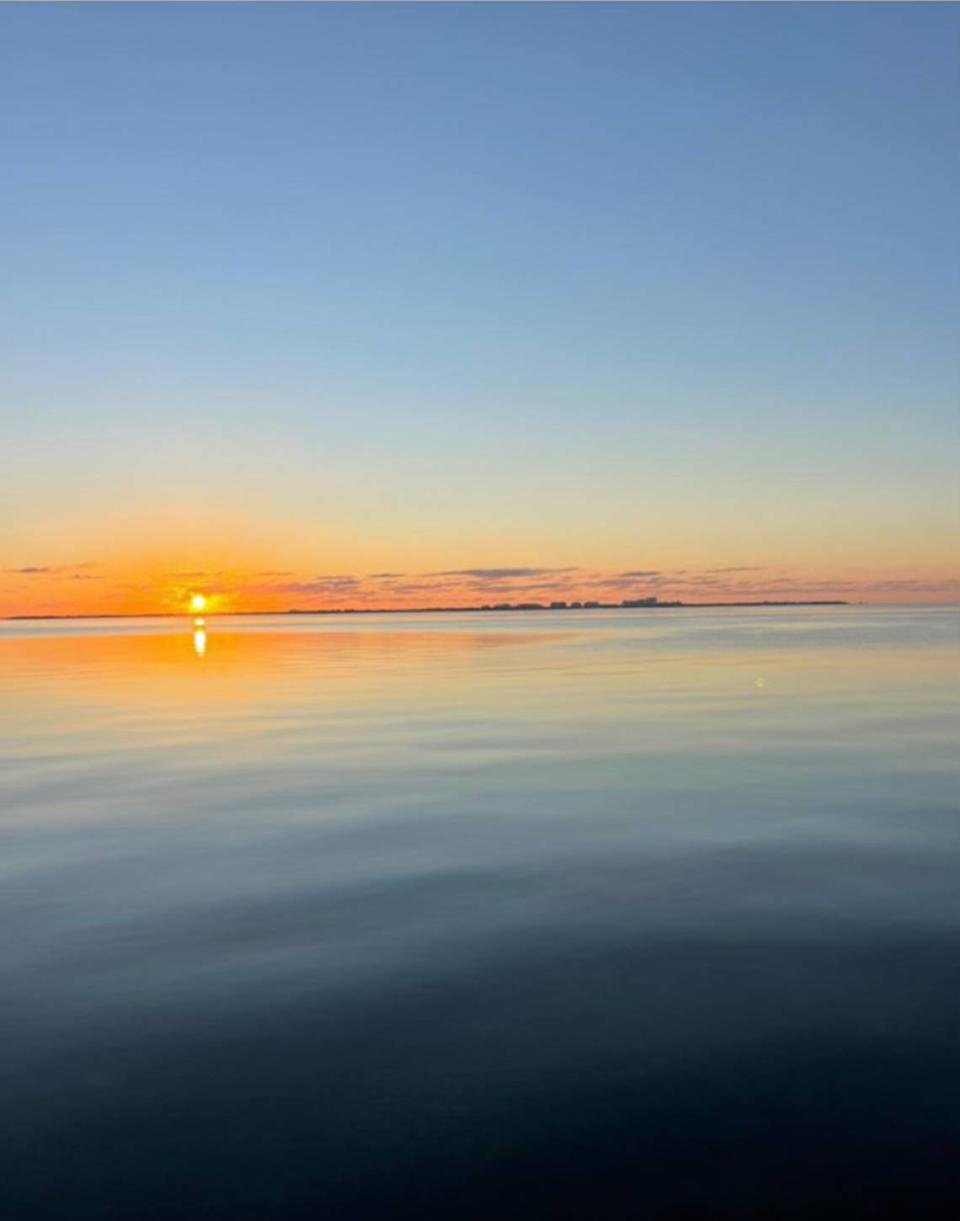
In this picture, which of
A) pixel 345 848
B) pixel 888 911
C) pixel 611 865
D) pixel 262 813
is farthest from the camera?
pixel 262 813

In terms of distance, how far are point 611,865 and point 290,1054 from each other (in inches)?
210

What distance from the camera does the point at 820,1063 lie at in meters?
6.40

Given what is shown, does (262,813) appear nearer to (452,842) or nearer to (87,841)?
(87,841)

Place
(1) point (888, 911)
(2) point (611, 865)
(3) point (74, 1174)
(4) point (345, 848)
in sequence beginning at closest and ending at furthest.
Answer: (3) point (74, 1174) < (1) point (888, 911) < (2) point (611, 865) < (4) point (345, 848)

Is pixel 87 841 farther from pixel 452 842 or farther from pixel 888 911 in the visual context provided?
pixel 888 911

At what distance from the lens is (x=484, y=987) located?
25.4 feet

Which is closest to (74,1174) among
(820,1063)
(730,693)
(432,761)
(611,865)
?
(820,1063)

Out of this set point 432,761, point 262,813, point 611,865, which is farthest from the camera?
point 432,761

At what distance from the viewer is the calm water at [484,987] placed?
5.33 metres

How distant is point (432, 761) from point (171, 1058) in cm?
1225

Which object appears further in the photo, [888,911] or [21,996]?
[888,911]

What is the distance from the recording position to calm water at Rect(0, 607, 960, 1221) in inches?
210

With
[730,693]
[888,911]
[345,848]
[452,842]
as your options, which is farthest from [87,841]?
[730,693]

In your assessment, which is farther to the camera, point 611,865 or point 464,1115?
point 611,865
